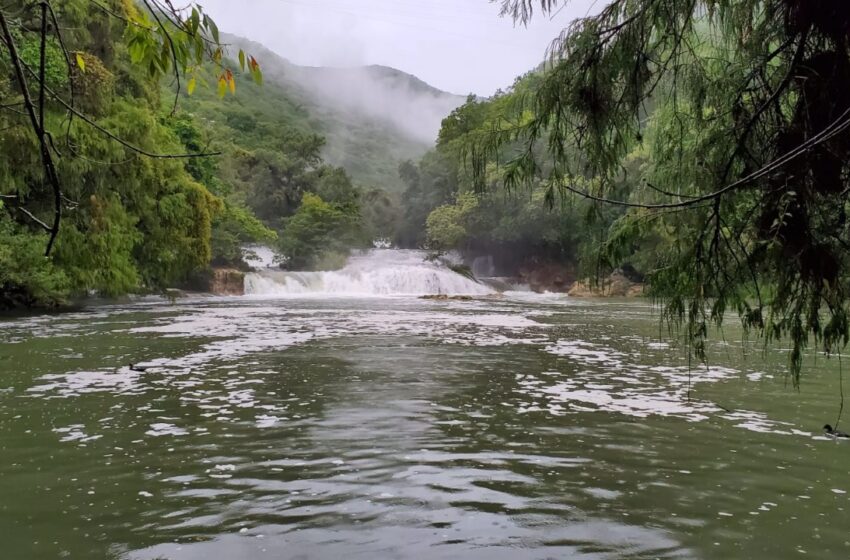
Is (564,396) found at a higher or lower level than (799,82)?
lower

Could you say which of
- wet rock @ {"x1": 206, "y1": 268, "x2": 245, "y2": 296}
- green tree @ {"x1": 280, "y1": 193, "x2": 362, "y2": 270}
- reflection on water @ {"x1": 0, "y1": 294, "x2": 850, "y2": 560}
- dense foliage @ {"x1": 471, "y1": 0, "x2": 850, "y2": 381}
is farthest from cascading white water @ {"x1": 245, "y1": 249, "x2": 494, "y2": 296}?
dense foliage @ {"x1": 471, "y1": 0, "x2": 850, "y2": 381}

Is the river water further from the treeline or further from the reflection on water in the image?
the treeline

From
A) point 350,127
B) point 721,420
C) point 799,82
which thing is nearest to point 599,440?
point 721,420

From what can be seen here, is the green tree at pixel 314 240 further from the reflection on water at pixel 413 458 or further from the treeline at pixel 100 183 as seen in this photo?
the reflection on water at pixel 413 458

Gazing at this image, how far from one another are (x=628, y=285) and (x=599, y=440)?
29917mm

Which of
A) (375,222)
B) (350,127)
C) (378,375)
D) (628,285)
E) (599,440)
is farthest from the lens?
(350,127)

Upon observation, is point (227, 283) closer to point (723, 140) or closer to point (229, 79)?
point (723, 140)

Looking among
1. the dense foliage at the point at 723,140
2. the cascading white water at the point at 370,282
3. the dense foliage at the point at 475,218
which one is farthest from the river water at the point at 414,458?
the dense foliage at the point at 475,218

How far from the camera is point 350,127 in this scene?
586 ft

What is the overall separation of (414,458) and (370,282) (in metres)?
28.3

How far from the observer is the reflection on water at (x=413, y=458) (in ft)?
11.5

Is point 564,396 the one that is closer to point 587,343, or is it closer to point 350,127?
point 587,343

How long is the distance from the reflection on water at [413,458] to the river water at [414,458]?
0.07 ft

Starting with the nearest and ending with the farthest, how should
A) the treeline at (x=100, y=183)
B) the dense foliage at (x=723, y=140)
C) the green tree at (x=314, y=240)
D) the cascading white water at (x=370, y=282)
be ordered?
the dense foliage at (x=723, y=140) < the treeline at (x=100, y=183) < the cascading white water at (x=370, y=282) < the green tree at (x=314, y=240)
